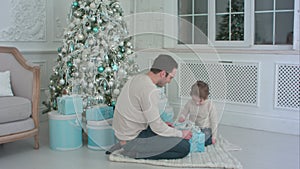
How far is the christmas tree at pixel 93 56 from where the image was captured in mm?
3607

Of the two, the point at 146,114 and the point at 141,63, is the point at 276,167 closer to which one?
the point at 146,114

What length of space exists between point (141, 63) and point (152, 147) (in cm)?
147

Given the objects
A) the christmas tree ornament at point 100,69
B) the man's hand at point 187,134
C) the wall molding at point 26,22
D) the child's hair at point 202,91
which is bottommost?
the man's hand at point 187,134

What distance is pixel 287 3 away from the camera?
3.97m

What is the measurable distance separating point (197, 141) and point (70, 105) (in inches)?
46.2

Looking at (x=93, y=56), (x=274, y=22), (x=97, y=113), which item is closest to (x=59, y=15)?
(x=93, y=56)

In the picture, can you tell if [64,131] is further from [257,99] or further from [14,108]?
[257,99]

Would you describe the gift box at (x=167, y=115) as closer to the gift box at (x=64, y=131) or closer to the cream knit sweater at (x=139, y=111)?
the cream knit sweater at (x=139, y=111)

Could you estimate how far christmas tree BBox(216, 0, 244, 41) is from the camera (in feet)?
14.1

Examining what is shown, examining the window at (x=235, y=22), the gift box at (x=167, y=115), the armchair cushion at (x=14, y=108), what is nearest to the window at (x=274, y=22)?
the window at (x=235, y=22)

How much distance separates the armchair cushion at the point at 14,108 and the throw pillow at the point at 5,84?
6.5 inches

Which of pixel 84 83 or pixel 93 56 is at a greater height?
pixel 93 56

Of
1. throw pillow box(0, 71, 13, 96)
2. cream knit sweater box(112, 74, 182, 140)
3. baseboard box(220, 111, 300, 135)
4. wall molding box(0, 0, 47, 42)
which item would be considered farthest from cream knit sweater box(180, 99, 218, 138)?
wall molding box(0, 0, 47, 42)

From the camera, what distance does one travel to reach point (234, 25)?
436 centimetres
